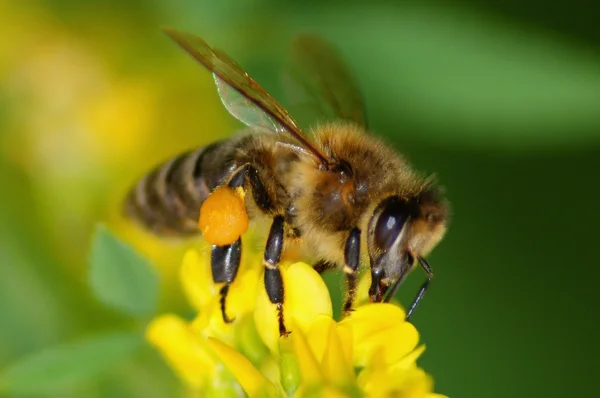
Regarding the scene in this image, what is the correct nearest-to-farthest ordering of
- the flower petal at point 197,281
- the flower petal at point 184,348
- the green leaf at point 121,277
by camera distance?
1. the flower petal at point 184,348
2. the flower petal at point 197,281
3. the green leaf at point 121,277

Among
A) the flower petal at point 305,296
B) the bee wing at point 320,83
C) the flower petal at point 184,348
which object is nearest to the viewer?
the flower petal at point 305,296

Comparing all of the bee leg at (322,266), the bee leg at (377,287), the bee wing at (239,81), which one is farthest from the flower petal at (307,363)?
the bee wing at (239,81)

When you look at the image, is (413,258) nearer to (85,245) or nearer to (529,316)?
(85,245)

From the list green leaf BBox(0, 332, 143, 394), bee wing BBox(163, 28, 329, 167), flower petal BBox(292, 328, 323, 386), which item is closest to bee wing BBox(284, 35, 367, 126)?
bee wing BBox(163, 28, 329, 167)

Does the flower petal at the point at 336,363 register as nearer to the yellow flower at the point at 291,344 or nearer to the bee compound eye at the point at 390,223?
the yellow flower at the point at 291,344

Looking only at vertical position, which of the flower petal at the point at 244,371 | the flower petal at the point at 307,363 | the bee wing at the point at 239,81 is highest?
the bee wing at the point at 239,81

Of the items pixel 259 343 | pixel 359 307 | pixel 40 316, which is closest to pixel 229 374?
pixel 259 343
